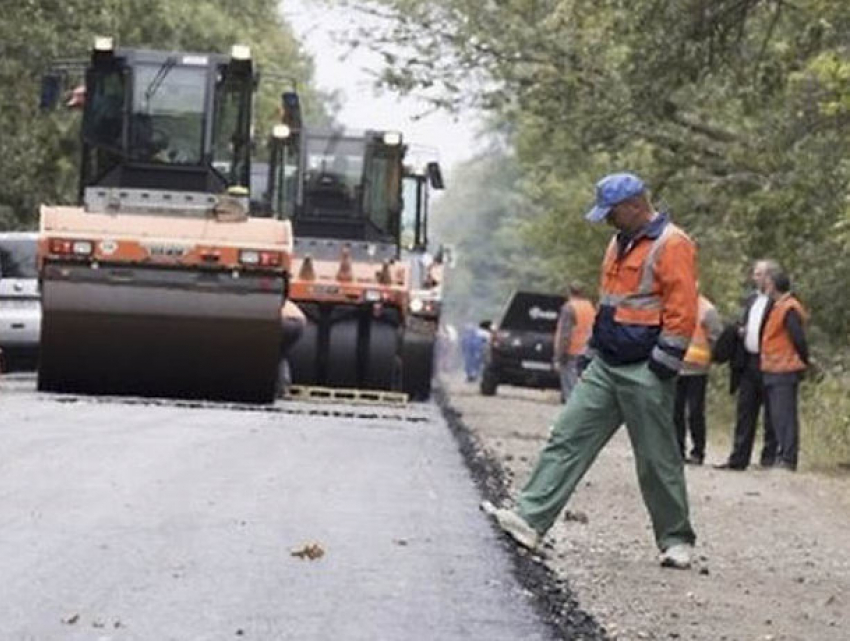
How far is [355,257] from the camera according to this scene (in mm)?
30297

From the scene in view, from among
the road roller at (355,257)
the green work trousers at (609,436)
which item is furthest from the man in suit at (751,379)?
the green work trousers at (609,436)

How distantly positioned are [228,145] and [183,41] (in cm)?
1981

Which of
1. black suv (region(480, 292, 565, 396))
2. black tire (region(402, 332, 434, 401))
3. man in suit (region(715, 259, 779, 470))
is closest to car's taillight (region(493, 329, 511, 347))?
black suv (region(480, 292, 565, 396))

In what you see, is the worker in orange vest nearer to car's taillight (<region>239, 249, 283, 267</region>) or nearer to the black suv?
car's taillight (<region>239, 249, 283, 267</region>)

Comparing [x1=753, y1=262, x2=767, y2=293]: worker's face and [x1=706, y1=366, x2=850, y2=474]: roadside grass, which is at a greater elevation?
[x1=753, y1=262, x2=767, y2=293]: worker's face

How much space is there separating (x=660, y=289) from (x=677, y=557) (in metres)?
1.38

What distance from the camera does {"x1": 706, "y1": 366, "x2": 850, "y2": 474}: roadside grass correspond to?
23.4m

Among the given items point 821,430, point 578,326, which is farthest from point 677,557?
point 578,326

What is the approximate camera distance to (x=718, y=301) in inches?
1465

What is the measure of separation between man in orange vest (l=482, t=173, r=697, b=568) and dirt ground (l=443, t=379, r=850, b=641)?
0.29 meters

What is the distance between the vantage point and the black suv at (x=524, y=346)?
4588 cm

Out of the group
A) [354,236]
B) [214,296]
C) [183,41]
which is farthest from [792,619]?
[183,41]

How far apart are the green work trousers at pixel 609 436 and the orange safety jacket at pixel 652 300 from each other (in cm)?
12

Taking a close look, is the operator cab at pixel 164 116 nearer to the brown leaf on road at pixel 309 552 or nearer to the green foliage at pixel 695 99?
the green foliage at pixel 695 99
